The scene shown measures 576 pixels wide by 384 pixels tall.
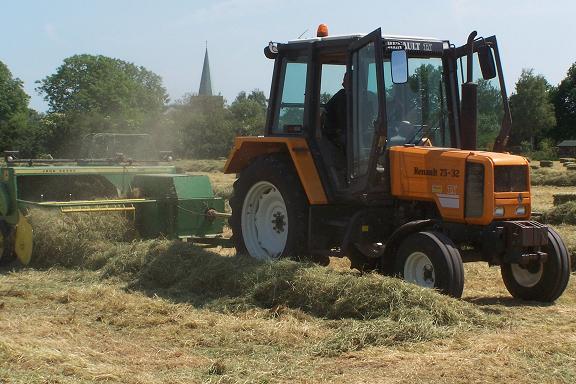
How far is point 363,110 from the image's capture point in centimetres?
756

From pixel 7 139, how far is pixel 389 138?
4136cm

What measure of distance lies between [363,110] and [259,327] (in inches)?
101

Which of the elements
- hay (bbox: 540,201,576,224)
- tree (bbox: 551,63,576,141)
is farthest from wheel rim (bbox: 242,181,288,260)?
tree (bbox: 551,63,576,141)

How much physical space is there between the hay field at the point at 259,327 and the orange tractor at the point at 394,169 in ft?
1.82

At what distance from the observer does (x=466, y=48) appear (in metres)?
7.76

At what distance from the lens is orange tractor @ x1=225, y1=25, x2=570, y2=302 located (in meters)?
6.95

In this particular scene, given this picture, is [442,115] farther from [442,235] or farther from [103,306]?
[103,306]

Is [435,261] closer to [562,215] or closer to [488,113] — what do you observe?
[488,113]

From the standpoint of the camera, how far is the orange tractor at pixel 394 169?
695 centimetres

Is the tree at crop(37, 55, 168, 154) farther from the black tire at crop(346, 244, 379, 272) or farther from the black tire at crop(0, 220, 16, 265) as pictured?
the black tire at crop(346, 244, 379, 272)

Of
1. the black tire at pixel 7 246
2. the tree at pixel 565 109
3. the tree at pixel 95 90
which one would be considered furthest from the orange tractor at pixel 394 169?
the tree at pixel 565 109

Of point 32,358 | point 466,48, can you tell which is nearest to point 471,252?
point 466,48

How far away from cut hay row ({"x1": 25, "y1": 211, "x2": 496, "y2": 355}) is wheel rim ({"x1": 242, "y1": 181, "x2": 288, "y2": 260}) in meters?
0.65

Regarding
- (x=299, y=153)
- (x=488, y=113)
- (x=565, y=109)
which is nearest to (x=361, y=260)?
(x=299, y=153)
